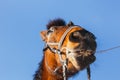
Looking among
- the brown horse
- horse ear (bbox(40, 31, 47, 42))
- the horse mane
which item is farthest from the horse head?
the horse mane

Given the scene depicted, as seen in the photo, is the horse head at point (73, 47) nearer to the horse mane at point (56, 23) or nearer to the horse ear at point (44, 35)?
the horse ear at point (44, 35)

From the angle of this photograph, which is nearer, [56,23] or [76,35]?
[76,35]

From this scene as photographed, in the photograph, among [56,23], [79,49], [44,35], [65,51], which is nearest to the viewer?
[79,49]

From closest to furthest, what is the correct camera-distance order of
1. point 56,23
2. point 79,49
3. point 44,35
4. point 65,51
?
point 79,49 < point 65,51 < point 44,35 < point 56,23

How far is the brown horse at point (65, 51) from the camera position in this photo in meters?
10.7

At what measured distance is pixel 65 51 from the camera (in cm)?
1100

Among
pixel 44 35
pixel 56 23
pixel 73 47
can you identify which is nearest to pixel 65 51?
pixel 73 47

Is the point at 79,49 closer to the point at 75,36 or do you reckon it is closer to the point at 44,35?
the point at 75,36

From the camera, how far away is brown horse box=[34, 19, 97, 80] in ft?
35.0

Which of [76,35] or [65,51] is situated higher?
[76,35]

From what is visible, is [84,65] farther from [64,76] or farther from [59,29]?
[59,29]

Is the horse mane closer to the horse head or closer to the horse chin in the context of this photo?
the horse head

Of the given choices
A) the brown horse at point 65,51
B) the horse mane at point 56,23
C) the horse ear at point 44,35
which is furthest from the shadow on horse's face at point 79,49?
the horse mane at point 56,23

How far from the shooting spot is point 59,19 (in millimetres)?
12414
